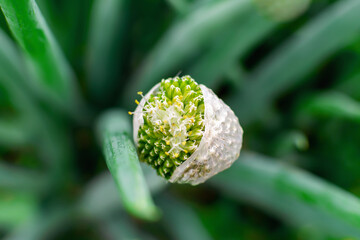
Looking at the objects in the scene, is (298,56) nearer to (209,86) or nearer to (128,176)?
(209,86)

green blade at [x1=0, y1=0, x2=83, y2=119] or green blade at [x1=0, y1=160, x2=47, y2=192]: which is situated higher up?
green blade at [x1=0, y1=160, x2=47, y2=192]

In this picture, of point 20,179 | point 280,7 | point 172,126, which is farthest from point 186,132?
point 20,179

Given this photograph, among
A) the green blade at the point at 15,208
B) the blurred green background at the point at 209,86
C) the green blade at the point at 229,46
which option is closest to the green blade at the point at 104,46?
the blurred green background at the point at 209,86

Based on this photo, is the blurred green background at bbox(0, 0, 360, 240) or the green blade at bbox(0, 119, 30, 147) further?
the green blade at bbox(0, 119, 30, 147)

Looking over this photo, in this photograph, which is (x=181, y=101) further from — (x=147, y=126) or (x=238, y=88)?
(x=238, y=88)

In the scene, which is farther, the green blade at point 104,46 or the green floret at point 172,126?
the green blade at point 104,46

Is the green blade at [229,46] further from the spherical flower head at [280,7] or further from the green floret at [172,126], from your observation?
the green floret at [172,126]

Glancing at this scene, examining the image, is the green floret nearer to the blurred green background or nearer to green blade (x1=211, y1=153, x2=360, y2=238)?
the blurred green background

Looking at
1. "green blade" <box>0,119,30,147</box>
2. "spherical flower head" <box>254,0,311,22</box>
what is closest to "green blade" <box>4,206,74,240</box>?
"green blade" <box>0,119,30,147</box>
